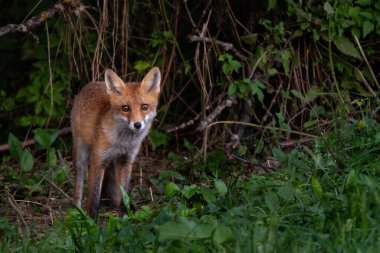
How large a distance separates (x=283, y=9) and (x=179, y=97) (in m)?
1.67

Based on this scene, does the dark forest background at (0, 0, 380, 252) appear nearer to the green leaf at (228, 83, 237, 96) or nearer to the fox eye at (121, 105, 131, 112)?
the green leaf at (228, 83, 237, 96)

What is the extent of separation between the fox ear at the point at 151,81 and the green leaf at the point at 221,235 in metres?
2.59

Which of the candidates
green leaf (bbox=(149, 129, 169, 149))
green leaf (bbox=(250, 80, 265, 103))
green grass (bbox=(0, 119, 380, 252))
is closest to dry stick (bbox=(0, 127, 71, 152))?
green leaf (bbox=(149, 129, 169, 149))

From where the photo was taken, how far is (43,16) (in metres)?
6.71

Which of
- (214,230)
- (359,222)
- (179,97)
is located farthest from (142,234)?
(179,97)

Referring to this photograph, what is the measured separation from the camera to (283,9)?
764cm

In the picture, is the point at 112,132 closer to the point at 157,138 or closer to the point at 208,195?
the point at 208,195

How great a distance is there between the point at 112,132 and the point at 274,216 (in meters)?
2.32

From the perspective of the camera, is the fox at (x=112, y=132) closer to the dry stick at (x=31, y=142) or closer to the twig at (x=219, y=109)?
the twig at (x=219, y=109)

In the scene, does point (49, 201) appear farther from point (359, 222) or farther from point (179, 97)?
point (359, 222)

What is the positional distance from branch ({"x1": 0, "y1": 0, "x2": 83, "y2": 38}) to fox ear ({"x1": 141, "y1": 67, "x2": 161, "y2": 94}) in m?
1.11

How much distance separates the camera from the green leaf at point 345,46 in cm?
743

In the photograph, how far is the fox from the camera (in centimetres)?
628

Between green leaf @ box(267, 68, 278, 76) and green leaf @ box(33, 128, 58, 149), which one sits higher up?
green leaf @ box(267, 68, 278, 76)
